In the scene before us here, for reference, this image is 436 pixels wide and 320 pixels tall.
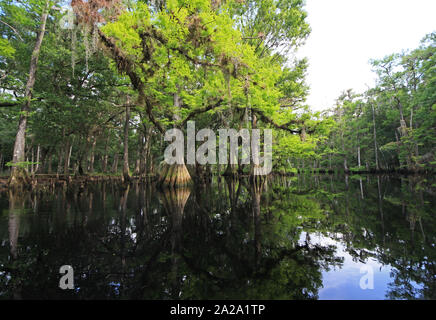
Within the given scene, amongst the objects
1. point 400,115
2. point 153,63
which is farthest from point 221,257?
point 400,115

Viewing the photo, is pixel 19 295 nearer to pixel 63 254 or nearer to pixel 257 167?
pixel 63 254

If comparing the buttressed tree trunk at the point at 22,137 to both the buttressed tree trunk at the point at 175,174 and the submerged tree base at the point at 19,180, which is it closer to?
the submerged tree base at the point at 19,180

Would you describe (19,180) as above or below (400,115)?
below

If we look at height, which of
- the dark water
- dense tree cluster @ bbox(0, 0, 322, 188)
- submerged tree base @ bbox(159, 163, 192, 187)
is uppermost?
dense tree cluster @ bbox(0, 0, 322, 188)

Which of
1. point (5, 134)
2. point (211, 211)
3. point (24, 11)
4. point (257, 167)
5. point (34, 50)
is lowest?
point (211, 211)

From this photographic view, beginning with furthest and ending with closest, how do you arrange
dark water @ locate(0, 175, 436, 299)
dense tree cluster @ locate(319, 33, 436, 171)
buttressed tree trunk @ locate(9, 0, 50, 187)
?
dense tree cluster @ locate(319, 33, 436, 171), buttressed tree trunk @ locate(9, 0, 50, 187), dark water @ locate(0, 175, 436, 299)

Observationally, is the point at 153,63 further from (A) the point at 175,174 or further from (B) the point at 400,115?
(B) the point at 400,115

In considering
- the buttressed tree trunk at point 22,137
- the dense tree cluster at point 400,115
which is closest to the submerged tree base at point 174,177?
the buttressed tree trunk at point 22,137

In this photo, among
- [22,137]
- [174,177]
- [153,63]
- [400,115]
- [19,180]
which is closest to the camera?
[153,63]

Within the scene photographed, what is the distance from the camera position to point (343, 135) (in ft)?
117

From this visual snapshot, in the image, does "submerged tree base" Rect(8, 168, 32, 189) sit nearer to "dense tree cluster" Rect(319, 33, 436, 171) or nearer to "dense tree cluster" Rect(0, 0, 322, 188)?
"dense tree cluster" Rect(0, 0, 322, 188)

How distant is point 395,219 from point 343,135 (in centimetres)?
3734

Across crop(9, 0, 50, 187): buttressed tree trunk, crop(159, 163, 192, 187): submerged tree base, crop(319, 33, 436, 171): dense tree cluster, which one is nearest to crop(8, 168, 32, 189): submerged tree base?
crop(9, 0, 50, 187): buttressed tree trunk

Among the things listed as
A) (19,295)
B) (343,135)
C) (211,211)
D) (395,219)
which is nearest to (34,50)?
(211,211)
